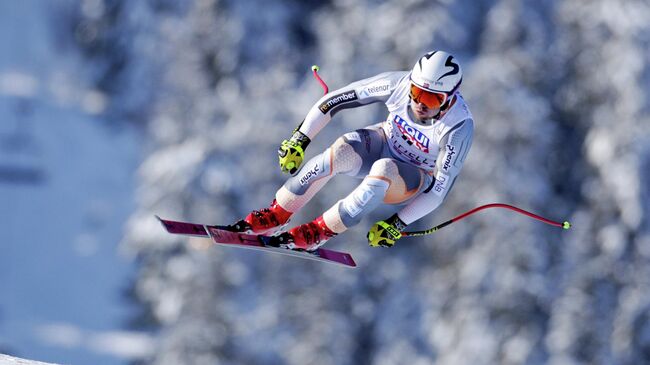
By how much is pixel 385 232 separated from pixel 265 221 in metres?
1.15

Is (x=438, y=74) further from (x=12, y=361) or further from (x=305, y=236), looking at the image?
(x=12, y=361)

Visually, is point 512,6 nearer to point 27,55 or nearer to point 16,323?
point 16,323

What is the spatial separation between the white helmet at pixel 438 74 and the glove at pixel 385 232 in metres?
1.29

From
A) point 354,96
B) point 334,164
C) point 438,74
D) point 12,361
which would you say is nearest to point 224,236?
point 334,164

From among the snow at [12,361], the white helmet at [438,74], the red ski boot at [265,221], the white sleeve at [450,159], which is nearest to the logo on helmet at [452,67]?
the white helmet at [438,74]

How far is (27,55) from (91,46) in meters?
6.65

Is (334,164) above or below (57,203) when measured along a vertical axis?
below

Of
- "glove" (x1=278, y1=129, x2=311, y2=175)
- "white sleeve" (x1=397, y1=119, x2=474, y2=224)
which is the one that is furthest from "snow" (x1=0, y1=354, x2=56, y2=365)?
"white sleeve" (x1=397, y1=119, x2=474, y2=224)

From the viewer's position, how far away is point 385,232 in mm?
10562

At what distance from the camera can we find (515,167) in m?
29.0

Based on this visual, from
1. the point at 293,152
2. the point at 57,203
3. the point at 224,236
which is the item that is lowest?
the point at 224,236

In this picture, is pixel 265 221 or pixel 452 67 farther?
pixel 265 221

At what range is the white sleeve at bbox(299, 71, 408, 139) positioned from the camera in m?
10.5

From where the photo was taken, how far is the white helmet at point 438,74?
10.0m
